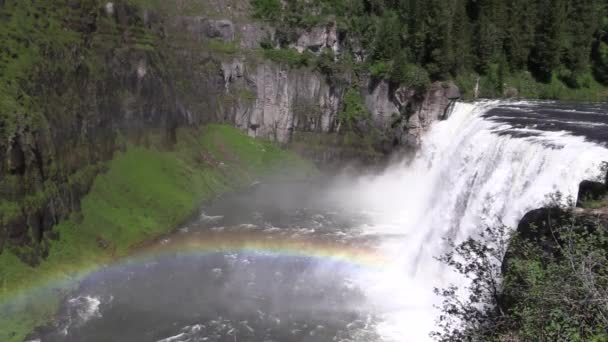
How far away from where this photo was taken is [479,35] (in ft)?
217

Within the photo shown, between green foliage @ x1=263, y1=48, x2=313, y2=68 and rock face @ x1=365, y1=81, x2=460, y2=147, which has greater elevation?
green foliage @ x1=263, y1=48, x2=313, y2=68

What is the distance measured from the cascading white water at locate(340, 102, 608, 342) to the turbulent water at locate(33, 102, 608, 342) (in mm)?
97

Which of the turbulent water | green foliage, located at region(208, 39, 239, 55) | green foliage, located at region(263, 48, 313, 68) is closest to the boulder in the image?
green foliage, located at region(208, 39, 239, 55)

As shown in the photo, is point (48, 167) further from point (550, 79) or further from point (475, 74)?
point (550, 79)

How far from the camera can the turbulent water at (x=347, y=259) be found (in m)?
28.9

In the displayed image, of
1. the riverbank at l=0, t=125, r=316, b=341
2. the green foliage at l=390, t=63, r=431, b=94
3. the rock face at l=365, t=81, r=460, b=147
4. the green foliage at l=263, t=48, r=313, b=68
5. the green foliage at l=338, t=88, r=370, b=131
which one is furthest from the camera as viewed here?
the green foliage at l=263, t=48, r=313, b=68

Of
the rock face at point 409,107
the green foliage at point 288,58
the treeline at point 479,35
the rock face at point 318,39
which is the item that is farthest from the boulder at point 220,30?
the rock face at point 409,107

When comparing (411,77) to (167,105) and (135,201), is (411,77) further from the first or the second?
(135,201)

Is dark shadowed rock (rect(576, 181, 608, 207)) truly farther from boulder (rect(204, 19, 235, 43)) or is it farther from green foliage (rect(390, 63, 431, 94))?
boulder (rect(204, 19, 235, 43))

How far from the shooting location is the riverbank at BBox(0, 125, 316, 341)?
3098cm

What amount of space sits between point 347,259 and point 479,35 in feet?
133

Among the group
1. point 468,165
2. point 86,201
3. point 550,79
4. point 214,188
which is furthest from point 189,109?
point 550,79

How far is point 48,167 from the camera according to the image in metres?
36.3

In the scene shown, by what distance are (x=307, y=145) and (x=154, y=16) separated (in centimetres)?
2198
